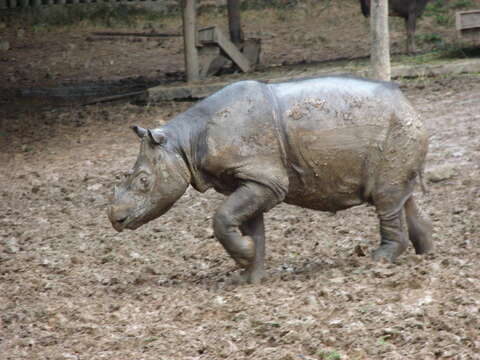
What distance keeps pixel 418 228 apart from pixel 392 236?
1.04 feet

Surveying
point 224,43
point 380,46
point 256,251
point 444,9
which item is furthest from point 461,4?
point 256,251

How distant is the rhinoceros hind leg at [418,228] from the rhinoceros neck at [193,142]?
1.39 meters

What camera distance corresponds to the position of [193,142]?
5.63m

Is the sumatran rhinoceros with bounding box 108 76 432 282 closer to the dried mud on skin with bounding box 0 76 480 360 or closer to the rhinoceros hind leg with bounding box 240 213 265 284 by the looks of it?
the rhinoceros hind leg with bounding box 240 213 265 284

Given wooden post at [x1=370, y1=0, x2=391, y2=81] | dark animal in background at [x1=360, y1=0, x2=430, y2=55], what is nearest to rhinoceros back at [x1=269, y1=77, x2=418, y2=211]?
wooden post at [x1=370, y1=0, x2=391, y2=81]

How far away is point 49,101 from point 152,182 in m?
8.70

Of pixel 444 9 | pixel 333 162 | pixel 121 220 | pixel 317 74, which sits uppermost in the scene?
pixel 444 9

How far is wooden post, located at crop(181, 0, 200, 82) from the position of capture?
13.1 m

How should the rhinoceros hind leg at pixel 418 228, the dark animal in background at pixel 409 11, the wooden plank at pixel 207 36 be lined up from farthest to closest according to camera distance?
the dark animal in background at pixel 409 11 → the wooden plank at pixel 207 36 → the rhinoceros hind leg at pixel 418 228

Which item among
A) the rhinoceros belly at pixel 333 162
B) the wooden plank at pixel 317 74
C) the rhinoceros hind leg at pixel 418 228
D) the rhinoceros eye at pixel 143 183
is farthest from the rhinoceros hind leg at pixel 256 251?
the wooden plank at pixel 317 74

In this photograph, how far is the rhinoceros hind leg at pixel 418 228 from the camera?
6.07 metres

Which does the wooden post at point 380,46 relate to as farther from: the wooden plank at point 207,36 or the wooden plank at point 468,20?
the wooden plank at point 207,36

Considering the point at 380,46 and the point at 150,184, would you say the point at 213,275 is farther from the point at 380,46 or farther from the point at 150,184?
the point at 380,46

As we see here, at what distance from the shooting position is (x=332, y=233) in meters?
7.16
